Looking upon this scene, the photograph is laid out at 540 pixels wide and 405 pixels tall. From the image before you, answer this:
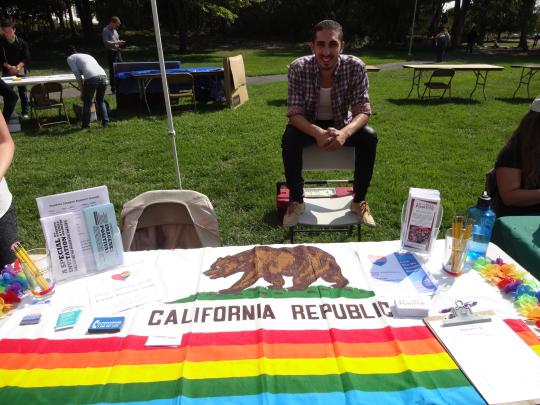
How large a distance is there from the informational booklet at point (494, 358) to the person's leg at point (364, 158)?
165 centimetres

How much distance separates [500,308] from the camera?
1.40 metres

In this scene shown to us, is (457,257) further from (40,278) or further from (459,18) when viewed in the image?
(459,18)

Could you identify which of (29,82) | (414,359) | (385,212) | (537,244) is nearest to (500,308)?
(414,359)

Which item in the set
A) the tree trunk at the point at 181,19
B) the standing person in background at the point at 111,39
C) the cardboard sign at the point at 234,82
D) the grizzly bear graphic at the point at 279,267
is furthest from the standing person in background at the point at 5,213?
the tree trunk at the point at 181,19

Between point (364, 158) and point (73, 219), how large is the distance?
6.80ft

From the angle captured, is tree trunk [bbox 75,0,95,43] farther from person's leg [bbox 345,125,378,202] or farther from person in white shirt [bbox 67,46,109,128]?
person's leg [bbox 345,125,378,202]

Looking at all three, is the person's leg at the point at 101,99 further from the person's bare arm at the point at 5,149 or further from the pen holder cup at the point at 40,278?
the pen holder cup at the point at 40,278

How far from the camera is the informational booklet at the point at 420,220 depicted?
1.72m

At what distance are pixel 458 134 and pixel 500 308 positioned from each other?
6271 mm

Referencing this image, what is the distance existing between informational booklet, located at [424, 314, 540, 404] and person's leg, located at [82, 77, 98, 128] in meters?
7.33

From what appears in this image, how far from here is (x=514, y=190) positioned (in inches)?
103

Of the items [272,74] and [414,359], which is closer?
[414,359]

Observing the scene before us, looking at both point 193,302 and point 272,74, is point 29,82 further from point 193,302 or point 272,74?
point 272,74

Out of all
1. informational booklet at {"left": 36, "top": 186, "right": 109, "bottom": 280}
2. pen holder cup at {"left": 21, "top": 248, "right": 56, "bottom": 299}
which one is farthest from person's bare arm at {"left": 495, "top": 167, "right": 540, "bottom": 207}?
pen holder cup at {"left": 21, "top": 248, "right": 56, "bottom": 299}
